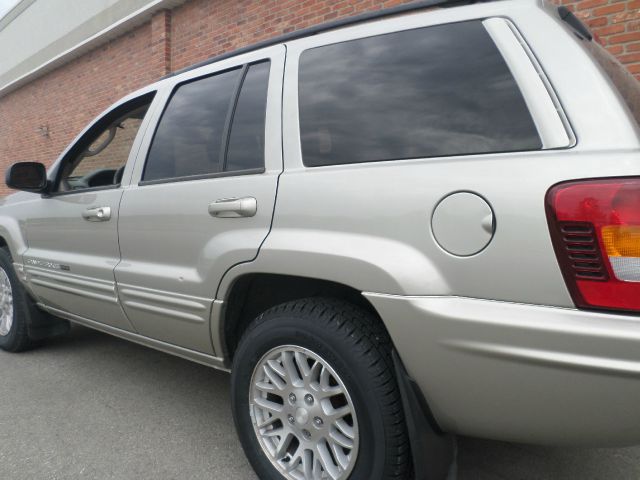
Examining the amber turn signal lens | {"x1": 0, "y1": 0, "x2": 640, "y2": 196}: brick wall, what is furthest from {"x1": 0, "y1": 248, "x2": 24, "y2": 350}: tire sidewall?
{"x1": 0, "y1": 0, "x2": 640, "y2": 196}: brick wall

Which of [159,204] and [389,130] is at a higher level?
[389,130]

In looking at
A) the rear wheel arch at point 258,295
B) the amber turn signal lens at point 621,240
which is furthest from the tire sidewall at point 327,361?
the amber turn signal lens at point 621,240

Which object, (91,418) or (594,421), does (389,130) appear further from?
(91,418)

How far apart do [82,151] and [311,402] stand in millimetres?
2386

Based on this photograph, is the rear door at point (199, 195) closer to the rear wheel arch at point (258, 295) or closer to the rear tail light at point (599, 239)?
the rear wheel arch at point (258, 295)

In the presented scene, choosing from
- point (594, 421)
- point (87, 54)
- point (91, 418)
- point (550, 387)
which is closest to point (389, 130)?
point (550, 387)

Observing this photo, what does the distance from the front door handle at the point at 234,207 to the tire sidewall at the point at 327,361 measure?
17.2 inches

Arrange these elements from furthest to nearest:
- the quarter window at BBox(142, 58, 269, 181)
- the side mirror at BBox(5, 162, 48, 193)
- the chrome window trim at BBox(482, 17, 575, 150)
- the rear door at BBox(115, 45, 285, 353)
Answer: the side mirror at BBox(5, 162, 48, 193) → the quarter window at BBox(142, 58, 269, 181) → the rear door at BBox(115, 45, 285, 353) → the chrome window trim at BBox(482, 17, 575, 150)

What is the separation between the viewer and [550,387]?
4.19 feet

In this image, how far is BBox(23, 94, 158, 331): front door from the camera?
2660mm

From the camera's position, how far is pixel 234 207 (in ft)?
6.39

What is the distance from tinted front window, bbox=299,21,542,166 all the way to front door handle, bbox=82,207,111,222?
4.41 ft

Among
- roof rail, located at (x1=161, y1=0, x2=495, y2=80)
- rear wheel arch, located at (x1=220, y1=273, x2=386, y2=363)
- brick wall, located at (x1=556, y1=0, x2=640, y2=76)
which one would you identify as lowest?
rear wheel arch, located at (x1=220, y1=273, x2=386, y2=363)

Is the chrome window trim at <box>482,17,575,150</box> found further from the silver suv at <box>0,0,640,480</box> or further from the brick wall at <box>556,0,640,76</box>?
the brick wall at <box>556,0,640,76</box>
